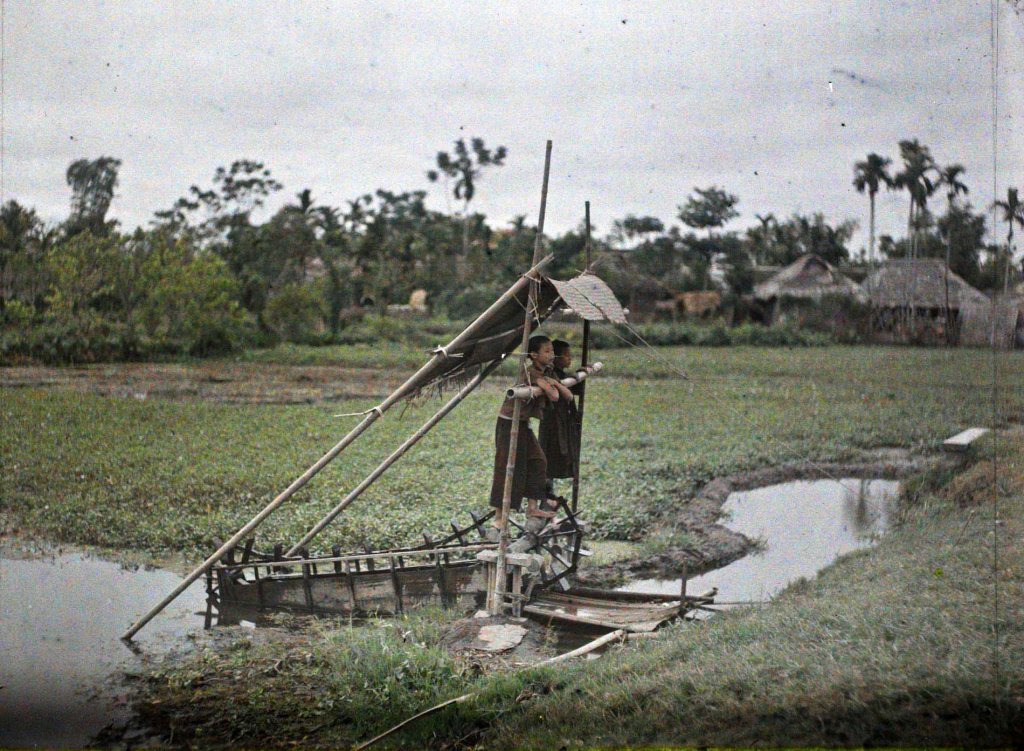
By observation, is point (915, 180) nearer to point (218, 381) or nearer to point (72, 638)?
point (218, 381)

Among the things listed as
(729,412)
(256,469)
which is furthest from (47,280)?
(729,412)

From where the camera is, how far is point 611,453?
477cm

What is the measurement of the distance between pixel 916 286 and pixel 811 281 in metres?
0.49

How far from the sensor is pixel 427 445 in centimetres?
472

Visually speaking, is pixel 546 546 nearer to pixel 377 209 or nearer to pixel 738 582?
pixel 738 582

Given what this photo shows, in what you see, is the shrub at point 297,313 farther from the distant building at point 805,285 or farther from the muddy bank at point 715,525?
the distant building at point 805,285

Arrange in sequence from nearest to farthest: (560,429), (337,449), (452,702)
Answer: (452,702)
(337,449)
(560,429)

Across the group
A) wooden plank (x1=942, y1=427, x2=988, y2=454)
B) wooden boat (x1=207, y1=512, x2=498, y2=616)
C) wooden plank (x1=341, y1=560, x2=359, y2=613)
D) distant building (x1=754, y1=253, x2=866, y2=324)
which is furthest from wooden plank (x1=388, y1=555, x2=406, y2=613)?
wooden plank (x1=942, y1=427, x2=988, y2=454)

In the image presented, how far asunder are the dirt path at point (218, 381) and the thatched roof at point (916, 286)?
8.06 feet

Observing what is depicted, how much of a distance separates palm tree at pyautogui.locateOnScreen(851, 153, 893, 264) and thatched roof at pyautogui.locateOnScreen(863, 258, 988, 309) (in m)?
0.35

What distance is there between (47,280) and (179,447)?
A: 994mm

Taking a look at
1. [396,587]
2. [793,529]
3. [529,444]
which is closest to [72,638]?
[396,587]

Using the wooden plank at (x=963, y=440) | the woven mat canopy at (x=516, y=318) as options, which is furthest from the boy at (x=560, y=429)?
the wooden plank at (x=963, y=440)

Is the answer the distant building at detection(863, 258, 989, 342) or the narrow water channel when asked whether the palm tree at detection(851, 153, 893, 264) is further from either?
the narrow water channel
